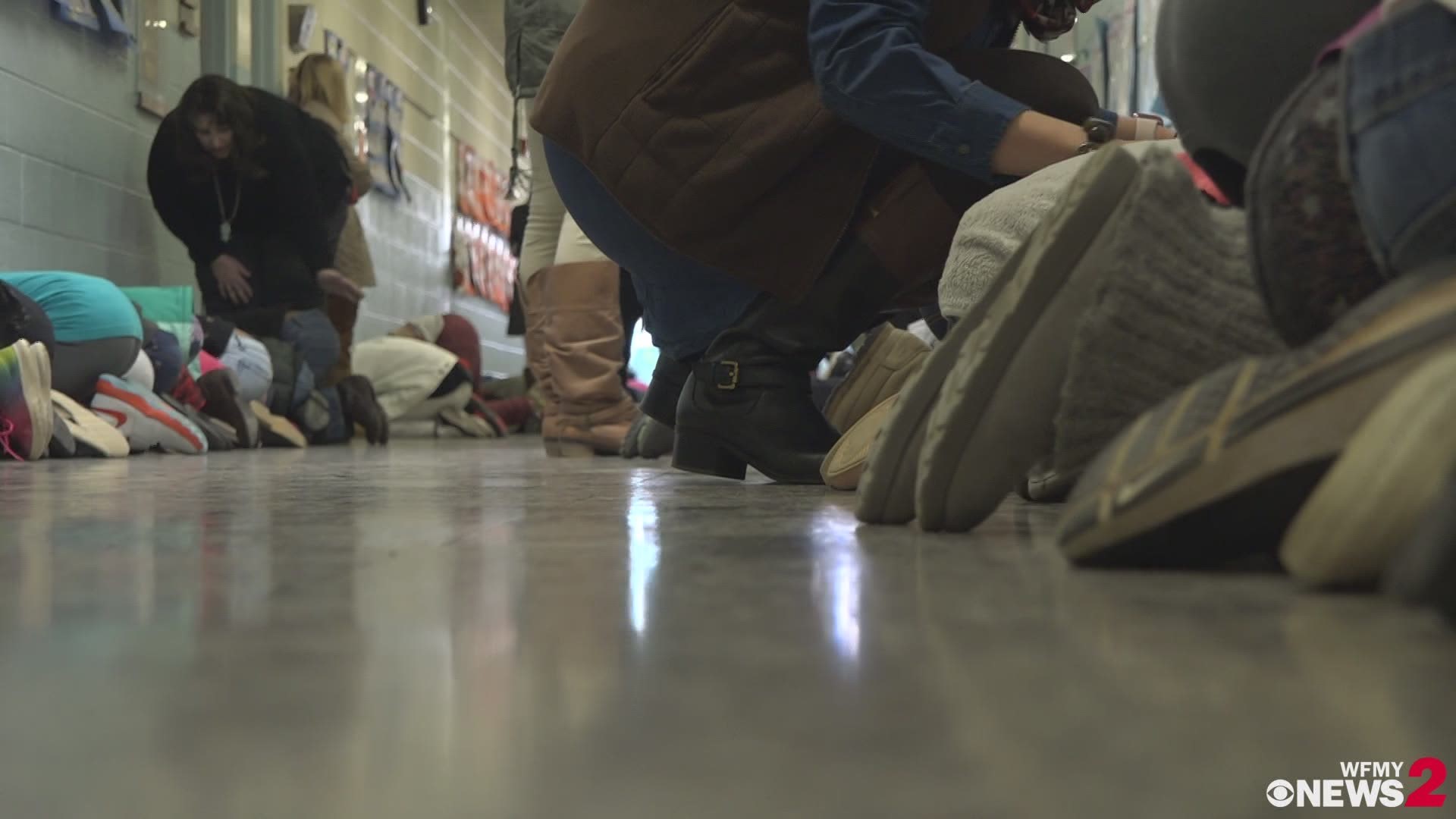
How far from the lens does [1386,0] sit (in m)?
→ 0.69

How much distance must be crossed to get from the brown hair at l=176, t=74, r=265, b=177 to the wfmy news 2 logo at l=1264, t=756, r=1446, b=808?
458 centimetres

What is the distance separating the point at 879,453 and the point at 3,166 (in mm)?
3499

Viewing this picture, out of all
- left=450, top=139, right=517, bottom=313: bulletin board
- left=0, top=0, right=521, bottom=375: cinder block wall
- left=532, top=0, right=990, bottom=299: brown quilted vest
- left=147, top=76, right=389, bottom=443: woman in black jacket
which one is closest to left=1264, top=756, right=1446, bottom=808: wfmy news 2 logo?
left=532, top=0, right=990, bottom=299: brown quilted vest

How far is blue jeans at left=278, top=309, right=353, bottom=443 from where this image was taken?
4.81m

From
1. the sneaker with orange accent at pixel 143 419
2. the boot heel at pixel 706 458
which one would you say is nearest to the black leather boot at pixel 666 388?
the boot heel at pixel 706 458

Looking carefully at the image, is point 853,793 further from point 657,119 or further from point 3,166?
point 3,166

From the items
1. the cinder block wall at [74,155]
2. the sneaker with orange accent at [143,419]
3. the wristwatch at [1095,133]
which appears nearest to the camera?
the wristwatch at [1095,133]

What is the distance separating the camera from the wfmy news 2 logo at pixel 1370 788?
12.2 inches

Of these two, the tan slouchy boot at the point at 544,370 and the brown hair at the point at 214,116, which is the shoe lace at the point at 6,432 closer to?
the tan slouchy boot at the point at 544,370

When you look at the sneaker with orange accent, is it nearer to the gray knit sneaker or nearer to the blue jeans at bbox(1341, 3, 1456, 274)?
the gray knit sneaker

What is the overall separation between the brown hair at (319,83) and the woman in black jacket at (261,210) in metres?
0.75

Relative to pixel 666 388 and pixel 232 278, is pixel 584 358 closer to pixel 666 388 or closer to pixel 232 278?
pixel 666 388

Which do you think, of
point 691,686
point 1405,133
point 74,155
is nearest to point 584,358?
point 74,155

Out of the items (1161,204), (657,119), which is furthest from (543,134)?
(1161,204)
